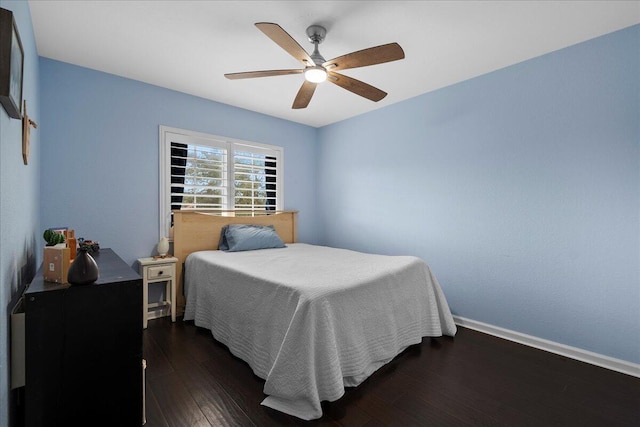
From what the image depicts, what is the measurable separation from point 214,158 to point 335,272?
2.21 metres

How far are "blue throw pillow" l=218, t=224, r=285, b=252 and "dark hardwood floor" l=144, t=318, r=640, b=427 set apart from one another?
112 cm

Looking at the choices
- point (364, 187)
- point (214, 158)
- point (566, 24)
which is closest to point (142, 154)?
point (214, 158)

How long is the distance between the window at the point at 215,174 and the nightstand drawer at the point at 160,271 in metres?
0.45

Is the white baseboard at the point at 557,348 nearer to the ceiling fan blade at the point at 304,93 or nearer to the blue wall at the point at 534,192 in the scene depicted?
the blue wall at the point at 534,192

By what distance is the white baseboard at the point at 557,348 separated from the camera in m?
2.15

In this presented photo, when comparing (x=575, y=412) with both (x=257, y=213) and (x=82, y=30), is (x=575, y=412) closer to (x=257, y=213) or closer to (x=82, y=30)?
(x=257, y=213)

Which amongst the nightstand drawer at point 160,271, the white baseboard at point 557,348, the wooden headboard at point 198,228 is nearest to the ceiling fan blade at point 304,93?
the wooden headboard at point 198,228

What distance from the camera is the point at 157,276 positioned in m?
2.92

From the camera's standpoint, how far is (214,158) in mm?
3596

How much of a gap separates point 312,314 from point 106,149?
8.69 feet

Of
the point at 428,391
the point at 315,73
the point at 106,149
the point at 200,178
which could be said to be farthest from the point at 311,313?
the point at 106,149

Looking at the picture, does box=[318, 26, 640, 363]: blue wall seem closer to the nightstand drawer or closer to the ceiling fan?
the ceiling fan

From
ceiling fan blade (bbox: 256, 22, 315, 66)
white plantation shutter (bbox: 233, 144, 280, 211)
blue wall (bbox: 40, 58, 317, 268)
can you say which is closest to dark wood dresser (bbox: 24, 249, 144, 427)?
ceiling fan blade (bbox: 256, 22, 315, 66)

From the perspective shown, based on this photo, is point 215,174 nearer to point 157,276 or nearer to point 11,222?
point 157,276
